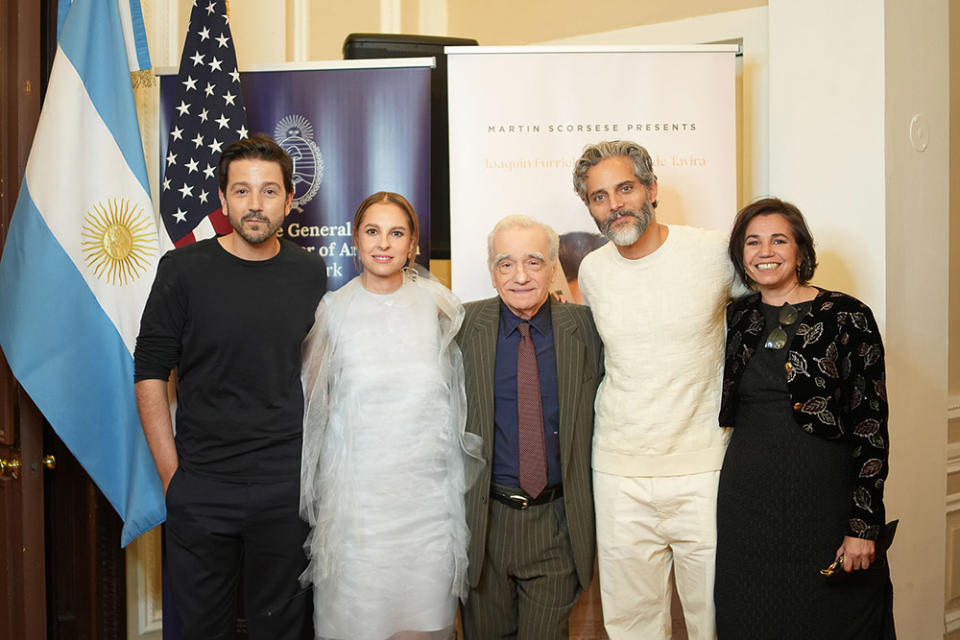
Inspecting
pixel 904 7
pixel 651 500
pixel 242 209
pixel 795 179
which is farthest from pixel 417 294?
pixel 904 7

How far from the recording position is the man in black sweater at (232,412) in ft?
7.37

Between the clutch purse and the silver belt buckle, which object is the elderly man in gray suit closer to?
the silver belt buckle

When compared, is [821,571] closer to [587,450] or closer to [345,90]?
[587,450]

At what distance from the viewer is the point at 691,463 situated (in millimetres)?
2264

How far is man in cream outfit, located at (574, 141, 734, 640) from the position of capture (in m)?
2.27

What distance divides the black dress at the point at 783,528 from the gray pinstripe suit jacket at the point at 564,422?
42 centimetres

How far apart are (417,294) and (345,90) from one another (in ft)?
4.25

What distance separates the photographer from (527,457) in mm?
2246

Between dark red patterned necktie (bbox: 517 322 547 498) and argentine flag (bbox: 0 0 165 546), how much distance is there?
137 centimetres

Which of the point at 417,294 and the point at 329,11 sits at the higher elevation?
the point at 329,11

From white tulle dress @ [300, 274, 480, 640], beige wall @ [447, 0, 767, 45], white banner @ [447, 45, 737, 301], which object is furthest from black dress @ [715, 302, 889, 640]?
beige wall @ [447, 0, 767, 45]

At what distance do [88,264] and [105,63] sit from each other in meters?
0.75

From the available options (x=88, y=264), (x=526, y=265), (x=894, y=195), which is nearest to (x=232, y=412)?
(x=88, y=264)

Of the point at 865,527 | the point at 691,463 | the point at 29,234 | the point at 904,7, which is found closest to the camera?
the point at 865,527
